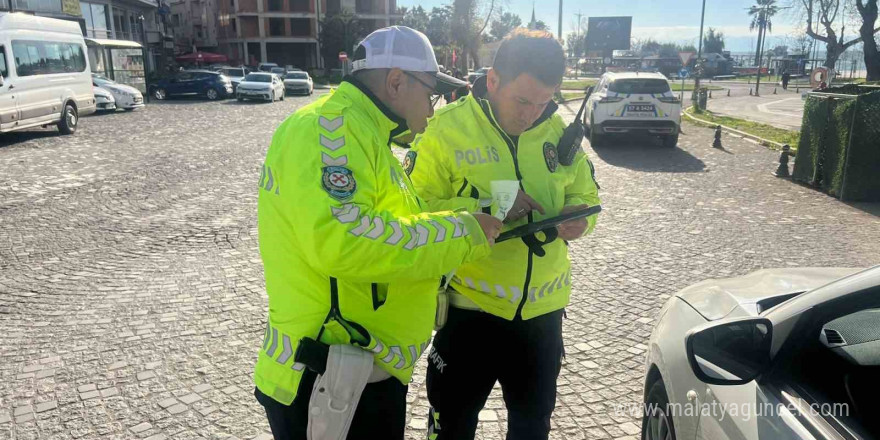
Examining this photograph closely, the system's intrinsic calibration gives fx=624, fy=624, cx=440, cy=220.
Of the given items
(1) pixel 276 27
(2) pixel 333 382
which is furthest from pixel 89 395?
(1) pixel 276 27

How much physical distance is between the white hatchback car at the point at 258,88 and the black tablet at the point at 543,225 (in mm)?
29105

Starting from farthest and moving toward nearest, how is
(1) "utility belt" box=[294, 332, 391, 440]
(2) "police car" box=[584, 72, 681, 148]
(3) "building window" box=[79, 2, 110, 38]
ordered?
(3) "building window" box=[79, 2, 110, 38] < (2) "police car" box=[584, 72, 681, 148] < (1) "utility belt" box=[294, 332, 391, 440]

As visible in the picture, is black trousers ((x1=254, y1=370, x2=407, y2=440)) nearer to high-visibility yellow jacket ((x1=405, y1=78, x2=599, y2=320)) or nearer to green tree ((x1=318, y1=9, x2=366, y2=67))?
high-visibility yellow jacket ((x1=405, y1=78, x2=599, y2=320))

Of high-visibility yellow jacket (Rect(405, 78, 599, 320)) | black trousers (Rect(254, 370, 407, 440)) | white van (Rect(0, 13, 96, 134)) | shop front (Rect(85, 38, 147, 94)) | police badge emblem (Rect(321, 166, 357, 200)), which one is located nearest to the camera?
police badge emblem (Rect(321, 166, 357, 200))

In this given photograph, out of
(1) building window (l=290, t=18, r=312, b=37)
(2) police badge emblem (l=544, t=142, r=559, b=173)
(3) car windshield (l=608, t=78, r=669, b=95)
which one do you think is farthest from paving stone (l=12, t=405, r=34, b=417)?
(1) building window (l=290, t=18, r=312, b=37)

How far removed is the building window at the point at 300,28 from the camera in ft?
229

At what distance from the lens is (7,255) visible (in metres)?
6.45

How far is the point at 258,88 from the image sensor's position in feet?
96.5

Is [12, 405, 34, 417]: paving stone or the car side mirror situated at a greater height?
the car side mirror

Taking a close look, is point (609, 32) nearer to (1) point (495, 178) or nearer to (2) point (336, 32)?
(2) point (336, 32)

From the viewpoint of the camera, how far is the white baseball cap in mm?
1877

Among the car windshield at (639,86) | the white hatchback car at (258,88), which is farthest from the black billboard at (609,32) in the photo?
the car windshield at (639,86)

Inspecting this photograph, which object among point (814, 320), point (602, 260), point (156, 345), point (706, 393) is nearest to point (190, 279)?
point (156, 345)

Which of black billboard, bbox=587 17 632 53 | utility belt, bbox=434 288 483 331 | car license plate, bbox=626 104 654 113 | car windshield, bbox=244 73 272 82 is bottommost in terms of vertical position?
utility belt, bbox=434 288 483 331
